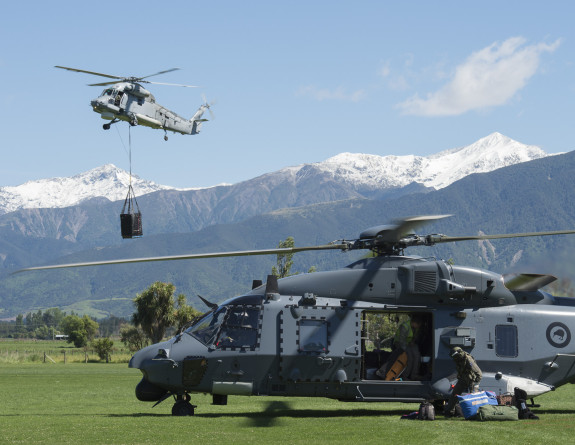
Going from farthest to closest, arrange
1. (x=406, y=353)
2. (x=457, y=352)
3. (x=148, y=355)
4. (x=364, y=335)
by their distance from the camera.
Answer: (x=406, y=353), (x=364, y=335), (x=148, y=355), (x=457, y=352)

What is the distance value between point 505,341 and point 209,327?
783cm

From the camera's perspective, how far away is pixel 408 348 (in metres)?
23.3

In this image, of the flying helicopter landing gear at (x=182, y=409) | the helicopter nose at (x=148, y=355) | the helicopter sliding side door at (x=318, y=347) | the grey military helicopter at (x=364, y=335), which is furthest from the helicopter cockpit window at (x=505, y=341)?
the helicopter nose at (x=148, y=355)

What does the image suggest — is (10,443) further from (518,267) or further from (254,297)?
(518,267)

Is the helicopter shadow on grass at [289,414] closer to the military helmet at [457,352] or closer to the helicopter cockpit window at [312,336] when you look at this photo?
the helicopter cockpit window at [312,336]

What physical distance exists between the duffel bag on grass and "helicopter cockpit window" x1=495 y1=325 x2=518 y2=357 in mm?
2345

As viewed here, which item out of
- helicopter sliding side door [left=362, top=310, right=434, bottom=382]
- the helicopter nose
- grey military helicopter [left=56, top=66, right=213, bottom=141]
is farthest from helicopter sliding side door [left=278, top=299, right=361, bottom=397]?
grey military helicopter [left=56, top=66, right=213, bottom=141]

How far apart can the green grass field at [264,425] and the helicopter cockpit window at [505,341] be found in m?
1.81

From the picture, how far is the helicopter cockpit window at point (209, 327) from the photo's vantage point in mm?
22281

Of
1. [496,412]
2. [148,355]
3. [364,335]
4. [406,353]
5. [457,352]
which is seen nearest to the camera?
[496,412]

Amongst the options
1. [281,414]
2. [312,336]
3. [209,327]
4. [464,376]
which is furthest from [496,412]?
[209,327]

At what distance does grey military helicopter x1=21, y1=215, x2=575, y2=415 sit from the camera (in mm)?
22031

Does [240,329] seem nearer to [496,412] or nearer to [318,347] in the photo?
[318,347]

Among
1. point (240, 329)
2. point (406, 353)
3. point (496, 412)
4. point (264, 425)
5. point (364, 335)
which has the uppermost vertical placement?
point (240, 329)
